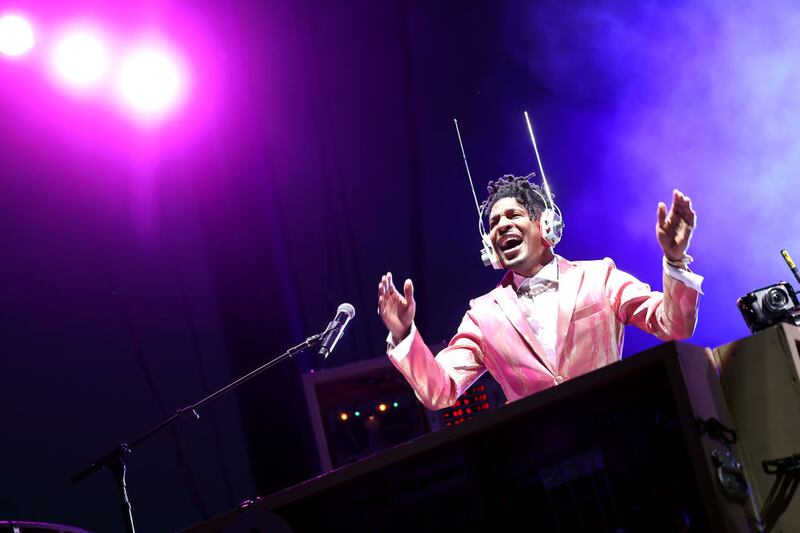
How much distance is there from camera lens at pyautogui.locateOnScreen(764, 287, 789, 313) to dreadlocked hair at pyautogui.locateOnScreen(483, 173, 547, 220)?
2.84 ft

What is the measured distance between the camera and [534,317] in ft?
7.79

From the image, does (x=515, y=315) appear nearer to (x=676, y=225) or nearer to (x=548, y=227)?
(x=548, y=227)

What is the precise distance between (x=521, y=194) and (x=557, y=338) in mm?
607

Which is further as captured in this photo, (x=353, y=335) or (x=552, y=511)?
(x=353, y=335)

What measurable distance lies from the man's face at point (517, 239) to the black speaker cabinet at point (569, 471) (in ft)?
3.24

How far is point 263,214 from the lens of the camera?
4176mm

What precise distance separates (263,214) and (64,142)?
3.99 feet

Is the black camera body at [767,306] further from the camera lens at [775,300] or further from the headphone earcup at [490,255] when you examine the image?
the headphone earcup at [490,255]

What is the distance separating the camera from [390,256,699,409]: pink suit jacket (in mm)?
2182

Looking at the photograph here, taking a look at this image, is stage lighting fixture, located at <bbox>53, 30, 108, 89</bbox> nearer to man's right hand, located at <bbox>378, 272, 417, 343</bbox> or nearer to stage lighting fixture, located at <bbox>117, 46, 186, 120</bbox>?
stage lighting fixture, located at <bbox>117, 46, 186, 120</bbox>

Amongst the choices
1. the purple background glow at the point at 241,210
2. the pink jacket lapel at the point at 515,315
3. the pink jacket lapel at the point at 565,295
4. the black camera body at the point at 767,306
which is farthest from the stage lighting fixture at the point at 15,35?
the black camera body at the point at 767,306

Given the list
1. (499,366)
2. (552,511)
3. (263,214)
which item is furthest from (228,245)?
(552,511)

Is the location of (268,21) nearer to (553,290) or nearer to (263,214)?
(263,214)

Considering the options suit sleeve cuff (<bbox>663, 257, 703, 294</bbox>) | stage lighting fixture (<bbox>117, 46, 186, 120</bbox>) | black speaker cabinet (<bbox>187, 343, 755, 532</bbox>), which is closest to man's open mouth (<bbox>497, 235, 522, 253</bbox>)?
suit sleeve cuff (<bbox>663, 257, 703, 294</bbox>)
